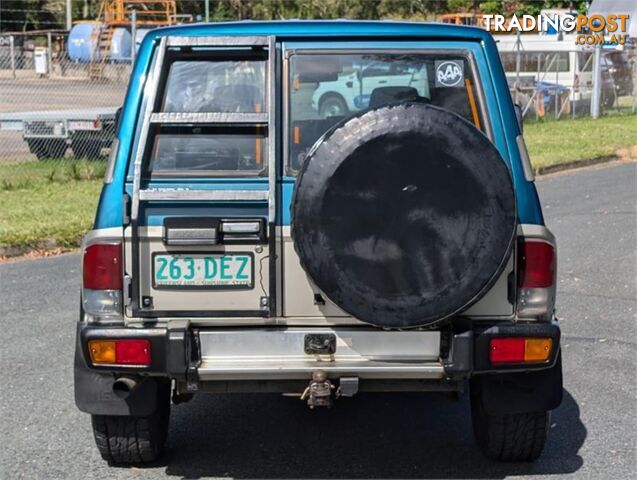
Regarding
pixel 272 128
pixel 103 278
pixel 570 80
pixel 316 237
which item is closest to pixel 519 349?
pixel 316 237

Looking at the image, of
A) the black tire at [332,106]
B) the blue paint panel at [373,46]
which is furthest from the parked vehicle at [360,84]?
the blue paint panel at [373,46]

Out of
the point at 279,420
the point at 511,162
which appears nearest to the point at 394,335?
the point at 511,162

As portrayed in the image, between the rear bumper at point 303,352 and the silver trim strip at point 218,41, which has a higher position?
the silver trim strip at point 218,41

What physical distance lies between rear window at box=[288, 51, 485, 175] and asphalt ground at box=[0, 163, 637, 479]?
149 centimetres

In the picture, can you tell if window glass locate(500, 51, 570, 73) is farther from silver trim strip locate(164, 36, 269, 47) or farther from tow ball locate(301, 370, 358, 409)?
tow ball locate(301, 370, 358, 409)

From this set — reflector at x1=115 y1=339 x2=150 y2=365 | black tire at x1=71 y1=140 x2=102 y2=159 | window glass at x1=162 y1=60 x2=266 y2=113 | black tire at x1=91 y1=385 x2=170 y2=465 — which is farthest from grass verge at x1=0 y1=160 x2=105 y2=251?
reflector at x1=115 y1=339 x2=150 y2=365

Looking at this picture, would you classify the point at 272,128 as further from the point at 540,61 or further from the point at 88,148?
the point at 540,61

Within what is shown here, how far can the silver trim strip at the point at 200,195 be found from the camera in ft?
13.9

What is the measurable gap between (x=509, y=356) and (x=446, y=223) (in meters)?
0.64

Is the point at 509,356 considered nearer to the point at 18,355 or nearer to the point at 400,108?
the point at 400,108

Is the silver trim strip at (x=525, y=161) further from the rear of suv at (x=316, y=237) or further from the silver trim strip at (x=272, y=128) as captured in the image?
the silver trim strip at (x=272, y=128)

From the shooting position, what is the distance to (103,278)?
431cm

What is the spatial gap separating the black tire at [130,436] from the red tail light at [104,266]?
621 mm

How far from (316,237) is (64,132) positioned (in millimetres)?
12616
